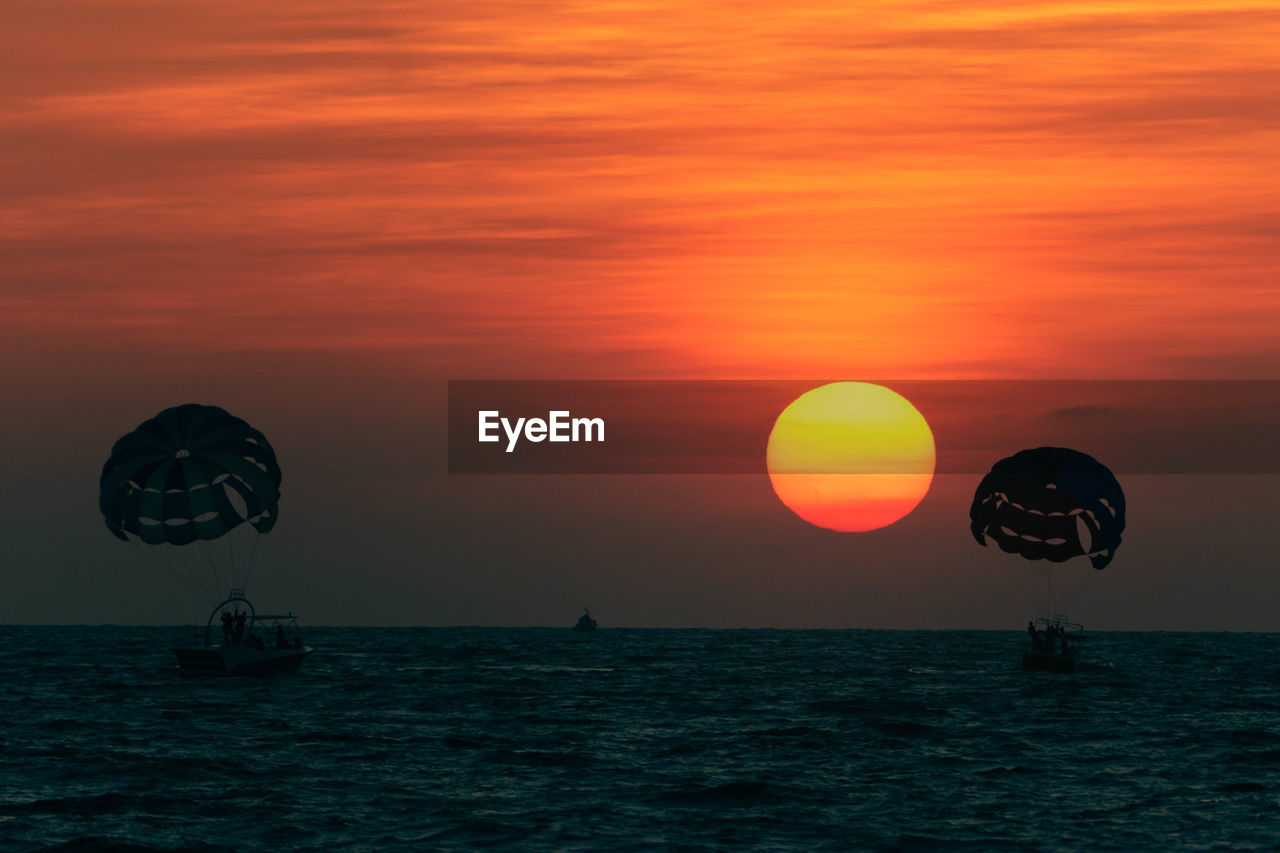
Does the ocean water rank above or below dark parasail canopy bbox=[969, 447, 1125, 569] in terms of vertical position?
below

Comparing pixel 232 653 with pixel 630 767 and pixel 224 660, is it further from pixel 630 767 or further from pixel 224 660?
pixel 630 767

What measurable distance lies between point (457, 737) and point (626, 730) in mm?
8589

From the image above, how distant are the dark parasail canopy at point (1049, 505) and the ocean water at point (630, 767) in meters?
9.38

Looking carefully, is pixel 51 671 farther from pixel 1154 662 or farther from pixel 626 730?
pixel 1154 662

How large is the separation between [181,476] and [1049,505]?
49.5 metres

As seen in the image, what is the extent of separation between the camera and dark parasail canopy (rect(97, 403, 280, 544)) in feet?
254

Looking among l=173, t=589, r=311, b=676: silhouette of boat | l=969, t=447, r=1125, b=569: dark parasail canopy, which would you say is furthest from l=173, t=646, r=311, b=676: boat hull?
l=969, t=447, r=1125, b=569: dark parasail canopy

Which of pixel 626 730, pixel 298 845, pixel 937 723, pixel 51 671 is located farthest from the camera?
pixel 51 671

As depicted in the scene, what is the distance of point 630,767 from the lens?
57719mm

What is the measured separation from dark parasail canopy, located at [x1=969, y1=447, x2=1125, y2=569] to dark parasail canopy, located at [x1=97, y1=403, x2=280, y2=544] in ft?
143

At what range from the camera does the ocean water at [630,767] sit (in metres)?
43.1

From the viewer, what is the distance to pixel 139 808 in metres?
46.8

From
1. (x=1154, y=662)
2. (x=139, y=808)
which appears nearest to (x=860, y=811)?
(x=139, y=808)

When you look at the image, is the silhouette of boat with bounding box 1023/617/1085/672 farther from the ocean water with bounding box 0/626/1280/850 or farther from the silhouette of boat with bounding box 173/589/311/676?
the silhouette of boat with bounding box 173/589/311/676
